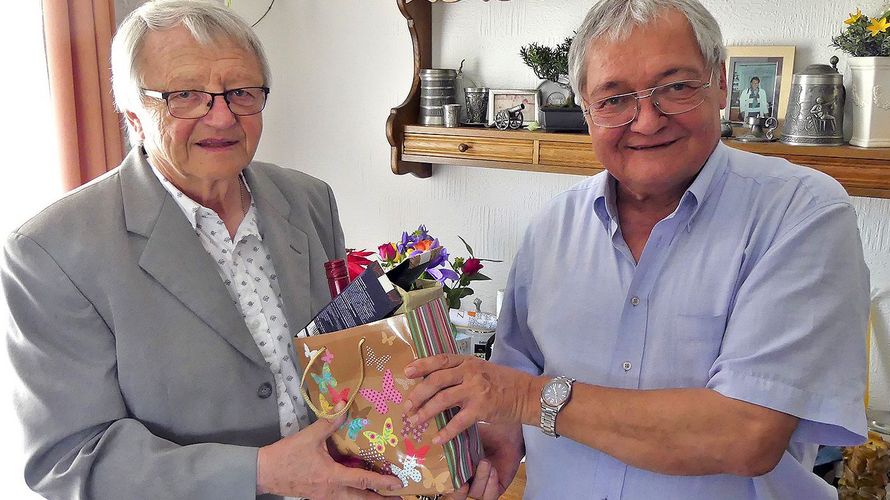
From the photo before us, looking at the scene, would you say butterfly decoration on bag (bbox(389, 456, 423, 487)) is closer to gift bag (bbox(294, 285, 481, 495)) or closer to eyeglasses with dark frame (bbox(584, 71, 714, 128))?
gift bag (bbox(294, 285, 481, 495))

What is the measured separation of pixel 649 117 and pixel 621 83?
68mm

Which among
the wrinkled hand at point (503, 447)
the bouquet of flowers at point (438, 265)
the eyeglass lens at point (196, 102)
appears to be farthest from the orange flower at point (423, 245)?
the eyeglass lens at point (196, 102)

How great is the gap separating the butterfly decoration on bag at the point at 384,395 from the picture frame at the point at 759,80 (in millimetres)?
1357

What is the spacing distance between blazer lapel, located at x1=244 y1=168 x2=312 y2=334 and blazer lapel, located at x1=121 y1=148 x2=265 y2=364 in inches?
4.7

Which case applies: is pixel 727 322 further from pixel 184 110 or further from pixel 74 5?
pixel 74 5

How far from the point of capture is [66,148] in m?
2.21

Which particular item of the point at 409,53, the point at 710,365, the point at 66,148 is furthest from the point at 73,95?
the point at 710,365

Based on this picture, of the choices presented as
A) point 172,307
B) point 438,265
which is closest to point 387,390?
point 172,307

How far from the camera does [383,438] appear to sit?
109 centimetres

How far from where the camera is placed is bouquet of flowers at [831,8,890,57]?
1.74 metres

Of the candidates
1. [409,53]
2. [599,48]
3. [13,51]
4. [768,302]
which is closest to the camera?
[768,302]

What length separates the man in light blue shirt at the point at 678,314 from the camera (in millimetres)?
1030

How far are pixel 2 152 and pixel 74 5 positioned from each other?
48 cm

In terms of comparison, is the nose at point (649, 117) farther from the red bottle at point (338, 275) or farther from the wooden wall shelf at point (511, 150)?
the wooden wall shelf at point (511, 150)
